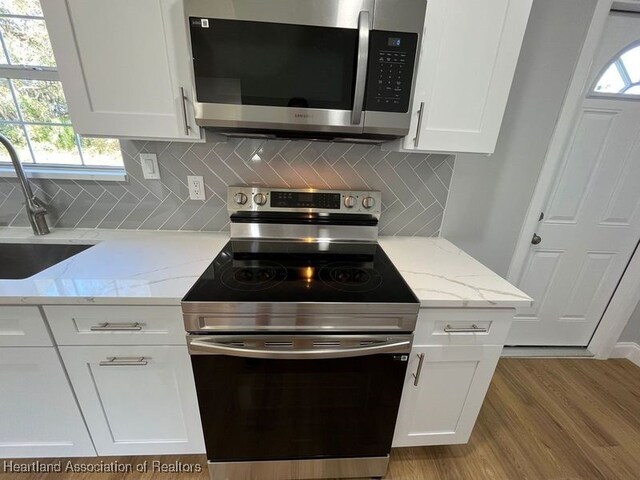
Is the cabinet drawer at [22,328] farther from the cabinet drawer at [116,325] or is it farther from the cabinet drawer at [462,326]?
the cabinet drawer at [462,326]

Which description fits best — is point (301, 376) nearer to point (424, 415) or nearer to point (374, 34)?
point (424, 415)

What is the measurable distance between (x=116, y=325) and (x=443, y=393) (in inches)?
51.9

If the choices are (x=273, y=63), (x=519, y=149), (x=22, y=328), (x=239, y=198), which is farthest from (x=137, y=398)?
(x=519, y=149)

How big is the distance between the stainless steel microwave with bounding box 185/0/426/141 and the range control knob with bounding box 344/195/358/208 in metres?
0.41

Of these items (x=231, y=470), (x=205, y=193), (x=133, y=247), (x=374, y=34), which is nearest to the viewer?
(x=374, y=34)

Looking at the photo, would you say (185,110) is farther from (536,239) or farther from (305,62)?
(536,239)

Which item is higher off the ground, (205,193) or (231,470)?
(205,193)

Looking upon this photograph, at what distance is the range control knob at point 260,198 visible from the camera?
134 centimetres

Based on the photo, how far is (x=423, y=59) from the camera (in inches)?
39.3

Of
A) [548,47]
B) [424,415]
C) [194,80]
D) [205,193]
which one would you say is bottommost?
[424,415]

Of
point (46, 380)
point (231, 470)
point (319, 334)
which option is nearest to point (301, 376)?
point (319, 334)

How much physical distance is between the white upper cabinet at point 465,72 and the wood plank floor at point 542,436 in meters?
1.50

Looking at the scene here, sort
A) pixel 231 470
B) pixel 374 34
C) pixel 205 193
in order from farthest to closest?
1. pixel 205 193
2. pixel 231 470
3. pixel 374 34

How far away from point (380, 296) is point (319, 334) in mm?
252
